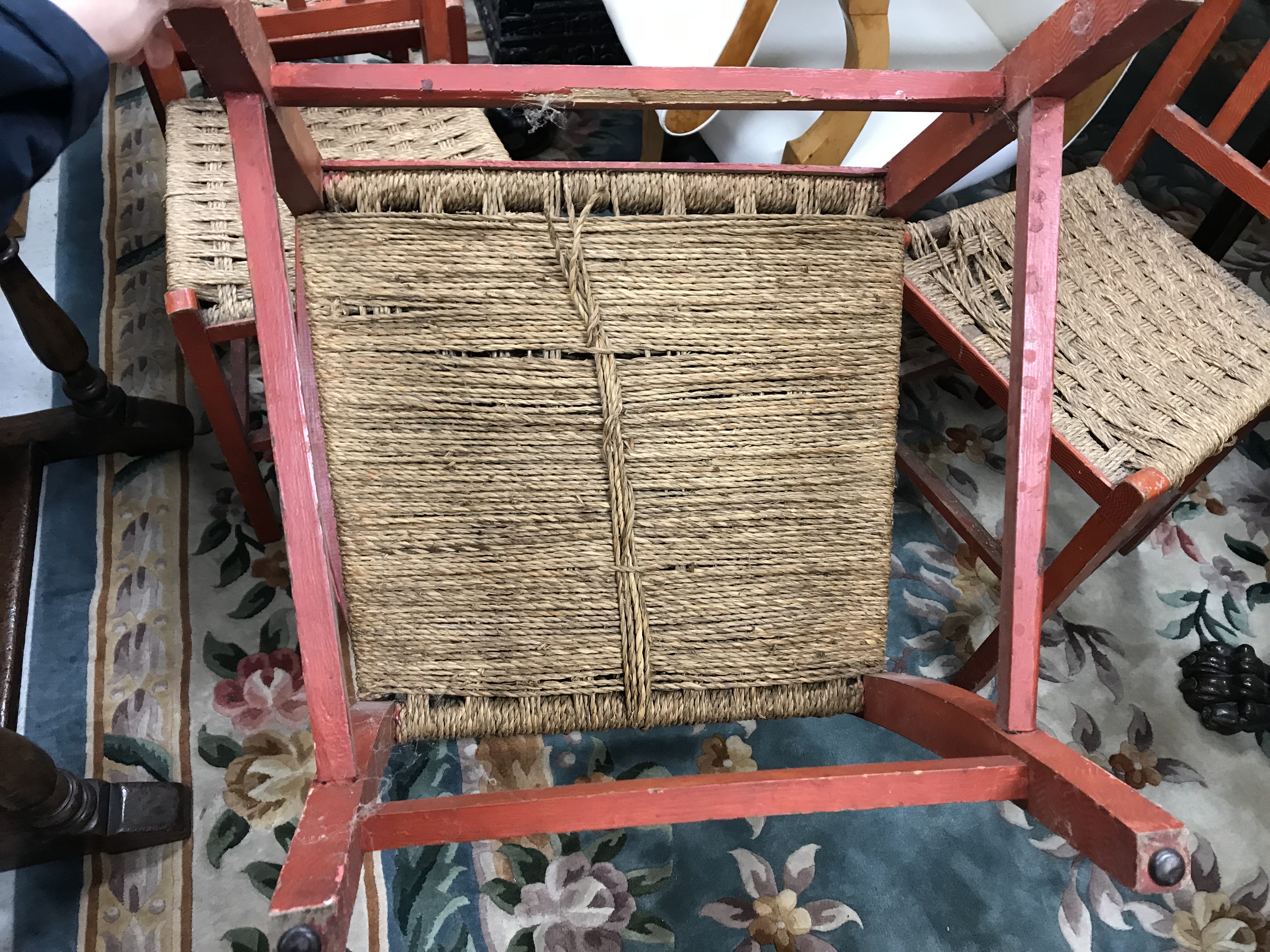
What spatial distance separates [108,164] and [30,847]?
1364 millimetres

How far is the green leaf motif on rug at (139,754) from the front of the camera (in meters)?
1.10

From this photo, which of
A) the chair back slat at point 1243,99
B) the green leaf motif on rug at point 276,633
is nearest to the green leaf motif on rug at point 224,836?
the green leaf motif on rug at point 276,633

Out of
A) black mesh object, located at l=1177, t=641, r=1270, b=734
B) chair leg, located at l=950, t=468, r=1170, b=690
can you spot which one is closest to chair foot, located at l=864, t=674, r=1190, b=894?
chair leg, located at l=950, t=468, r=1170, b=690

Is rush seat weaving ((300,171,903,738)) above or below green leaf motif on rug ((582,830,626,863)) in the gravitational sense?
above

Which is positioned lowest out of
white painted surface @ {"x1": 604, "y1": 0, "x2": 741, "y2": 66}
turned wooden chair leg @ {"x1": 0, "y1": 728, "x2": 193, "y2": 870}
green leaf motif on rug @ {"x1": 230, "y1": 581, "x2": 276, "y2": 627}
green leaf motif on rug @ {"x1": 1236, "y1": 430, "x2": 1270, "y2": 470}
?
turned wooden chair leg @ {"x1": 0, "y1": 728, "x2": 193, "y2": 870}

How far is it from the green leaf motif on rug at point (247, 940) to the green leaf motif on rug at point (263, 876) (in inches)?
1.6

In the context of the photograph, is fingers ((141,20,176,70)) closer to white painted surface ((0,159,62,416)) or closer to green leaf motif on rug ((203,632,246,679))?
green leaf motif on rug ((203,632,246,679))

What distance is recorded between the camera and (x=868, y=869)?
1.10 m

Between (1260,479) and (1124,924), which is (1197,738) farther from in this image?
(1260,479)

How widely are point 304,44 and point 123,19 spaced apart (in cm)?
89

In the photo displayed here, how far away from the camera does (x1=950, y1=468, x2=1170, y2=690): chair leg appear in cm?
90

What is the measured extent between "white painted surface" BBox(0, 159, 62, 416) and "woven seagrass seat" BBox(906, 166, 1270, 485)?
1417 millimetres

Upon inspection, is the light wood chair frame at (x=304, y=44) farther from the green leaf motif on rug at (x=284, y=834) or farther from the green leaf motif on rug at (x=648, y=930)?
the green leaf motif on rug at (x=648, y=930)

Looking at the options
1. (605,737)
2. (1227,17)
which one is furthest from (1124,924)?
(1227,17)
